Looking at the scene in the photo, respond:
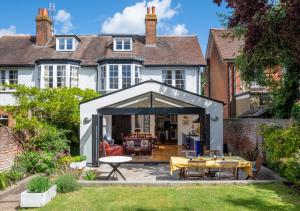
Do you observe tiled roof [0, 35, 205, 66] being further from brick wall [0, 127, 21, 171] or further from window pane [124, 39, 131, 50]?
brick wall [0, 127, 21, 171]

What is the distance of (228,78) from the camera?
25.2 metres

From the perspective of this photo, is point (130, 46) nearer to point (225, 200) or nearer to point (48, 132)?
point (48, 132)

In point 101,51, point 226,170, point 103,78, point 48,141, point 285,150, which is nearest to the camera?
point 285,150

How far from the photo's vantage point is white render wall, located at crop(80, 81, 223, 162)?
1717 centimetres

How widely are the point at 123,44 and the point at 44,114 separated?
448 inches

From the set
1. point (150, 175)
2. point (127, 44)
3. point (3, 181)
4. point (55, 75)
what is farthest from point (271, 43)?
point (55, 75)

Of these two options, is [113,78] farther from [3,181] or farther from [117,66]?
[3,181]

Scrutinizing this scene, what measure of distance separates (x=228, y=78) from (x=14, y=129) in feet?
54.8

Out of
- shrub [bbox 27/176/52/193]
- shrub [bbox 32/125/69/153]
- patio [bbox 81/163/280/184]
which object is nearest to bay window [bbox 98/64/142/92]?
patio [bbox 81/163/280/184]

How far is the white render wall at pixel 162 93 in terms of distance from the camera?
1717 cm

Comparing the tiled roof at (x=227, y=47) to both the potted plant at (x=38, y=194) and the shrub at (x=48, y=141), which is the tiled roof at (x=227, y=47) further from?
the potted plant at (x=38, y=194)

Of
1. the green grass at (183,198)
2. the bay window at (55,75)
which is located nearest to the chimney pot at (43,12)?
the bay window at (55,75)

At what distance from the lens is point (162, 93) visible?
1733 centimetres

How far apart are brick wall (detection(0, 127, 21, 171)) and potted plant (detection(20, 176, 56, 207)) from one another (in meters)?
3.45
